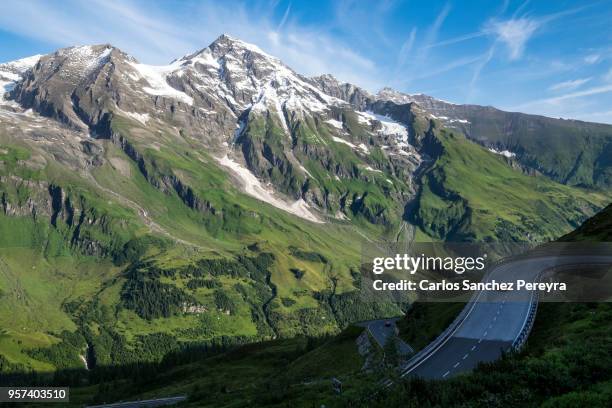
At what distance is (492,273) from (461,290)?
27.8 ft

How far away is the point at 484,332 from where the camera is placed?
65062mm

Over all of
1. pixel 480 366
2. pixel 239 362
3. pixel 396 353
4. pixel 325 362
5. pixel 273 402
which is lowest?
pixel 239 362

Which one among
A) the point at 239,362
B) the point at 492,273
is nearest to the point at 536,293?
the point at 492,273

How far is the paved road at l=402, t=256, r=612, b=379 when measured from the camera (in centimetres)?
5369

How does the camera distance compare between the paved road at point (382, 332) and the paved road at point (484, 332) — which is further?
the paved road at point (382, 332)

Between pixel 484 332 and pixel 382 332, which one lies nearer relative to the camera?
pixel 484 332

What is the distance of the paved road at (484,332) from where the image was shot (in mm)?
53688

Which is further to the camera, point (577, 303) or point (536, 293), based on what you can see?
point (536, 293)

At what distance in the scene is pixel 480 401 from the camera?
24.0 metres

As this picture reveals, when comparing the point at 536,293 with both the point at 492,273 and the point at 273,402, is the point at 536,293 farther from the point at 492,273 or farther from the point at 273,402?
the point at 273,402

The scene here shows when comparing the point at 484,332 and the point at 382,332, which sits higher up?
Result: the point at 484,332

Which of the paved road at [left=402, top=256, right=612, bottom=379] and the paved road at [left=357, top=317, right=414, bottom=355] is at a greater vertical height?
the paved road at [left=402, top=256, right=612, bottom=379]

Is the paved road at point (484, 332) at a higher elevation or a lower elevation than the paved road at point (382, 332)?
higher

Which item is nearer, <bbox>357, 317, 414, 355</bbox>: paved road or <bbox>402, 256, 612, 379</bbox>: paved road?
<bbox>402, 256, 612, 379</bbox>: paved road
